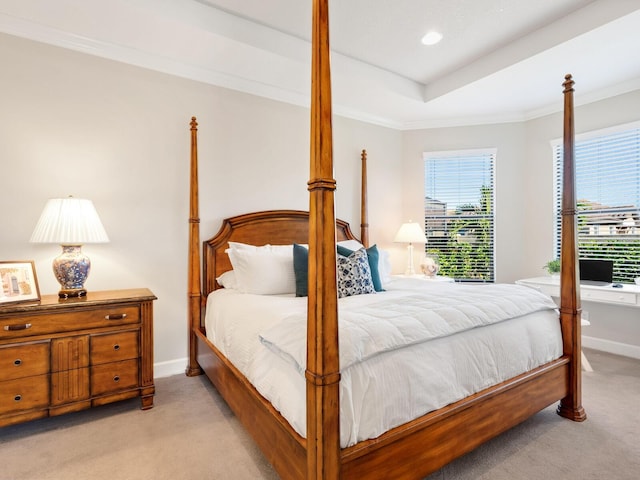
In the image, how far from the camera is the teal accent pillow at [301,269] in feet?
8.46

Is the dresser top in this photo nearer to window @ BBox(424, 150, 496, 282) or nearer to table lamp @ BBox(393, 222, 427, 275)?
table lamp @ BBox(393, 222, 427, 275)

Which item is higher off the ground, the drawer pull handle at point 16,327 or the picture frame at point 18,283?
the picture frame at point 18,283

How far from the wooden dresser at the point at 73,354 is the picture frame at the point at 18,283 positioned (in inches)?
3.6

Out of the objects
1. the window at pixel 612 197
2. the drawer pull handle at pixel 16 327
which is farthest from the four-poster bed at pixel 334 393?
the window at pixel 612 197

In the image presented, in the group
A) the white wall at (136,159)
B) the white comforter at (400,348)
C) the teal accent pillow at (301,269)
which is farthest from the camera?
the teal accent pillow at (301,269)

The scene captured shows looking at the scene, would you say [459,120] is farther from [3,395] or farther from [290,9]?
[3,395]

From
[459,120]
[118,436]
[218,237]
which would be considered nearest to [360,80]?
[459,120]

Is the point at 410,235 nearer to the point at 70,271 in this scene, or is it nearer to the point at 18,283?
the point at 70,271

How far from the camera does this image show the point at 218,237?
10.3 feet

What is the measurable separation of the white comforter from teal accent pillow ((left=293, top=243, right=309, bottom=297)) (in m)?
0.30

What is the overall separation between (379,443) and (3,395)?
2.07 metres

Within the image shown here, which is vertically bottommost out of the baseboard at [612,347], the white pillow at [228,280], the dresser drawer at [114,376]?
the baseboard at [612,347]

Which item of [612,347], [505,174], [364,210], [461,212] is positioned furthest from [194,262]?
[612,347]

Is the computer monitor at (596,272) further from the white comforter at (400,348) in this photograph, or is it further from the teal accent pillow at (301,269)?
the teal accent pillow at (301,269)
